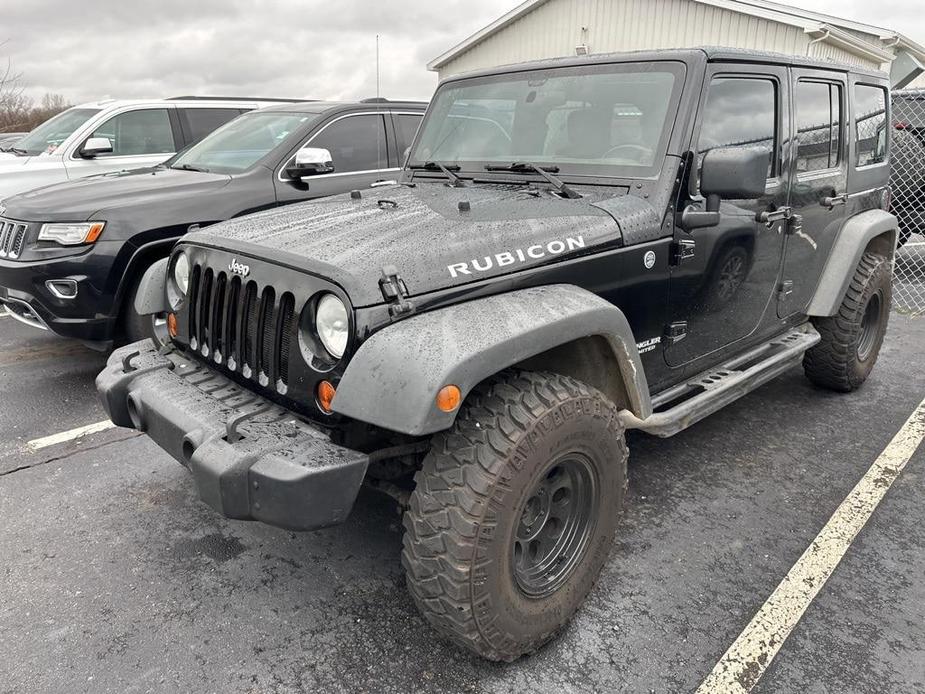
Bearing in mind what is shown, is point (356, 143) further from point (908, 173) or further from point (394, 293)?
point (908, 173)

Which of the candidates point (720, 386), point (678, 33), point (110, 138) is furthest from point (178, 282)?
point (678, 33)

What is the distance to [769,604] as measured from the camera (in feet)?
8.25

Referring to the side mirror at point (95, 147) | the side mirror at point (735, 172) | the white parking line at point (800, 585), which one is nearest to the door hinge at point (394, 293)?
the side mirror at point (735, 172)

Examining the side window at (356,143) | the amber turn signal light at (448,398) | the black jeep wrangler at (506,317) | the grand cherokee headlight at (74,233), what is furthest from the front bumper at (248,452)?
the side window at (356,143)

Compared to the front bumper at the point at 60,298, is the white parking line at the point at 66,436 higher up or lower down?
lower down

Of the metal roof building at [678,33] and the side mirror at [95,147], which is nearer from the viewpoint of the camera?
the side mirror at [95,147]

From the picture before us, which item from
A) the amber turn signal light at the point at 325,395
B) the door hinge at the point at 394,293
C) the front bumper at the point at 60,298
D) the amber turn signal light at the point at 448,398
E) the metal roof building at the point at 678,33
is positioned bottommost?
the front bumper at the point at 60,298

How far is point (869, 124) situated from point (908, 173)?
5.00 meters

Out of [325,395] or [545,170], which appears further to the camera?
[545,170]

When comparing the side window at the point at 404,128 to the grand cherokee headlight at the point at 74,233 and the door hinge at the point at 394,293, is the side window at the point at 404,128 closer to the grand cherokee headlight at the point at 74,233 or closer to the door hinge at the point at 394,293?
the grand cherokee headlight at the point at 74,233

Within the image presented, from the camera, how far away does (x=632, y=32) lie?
51.4 ft

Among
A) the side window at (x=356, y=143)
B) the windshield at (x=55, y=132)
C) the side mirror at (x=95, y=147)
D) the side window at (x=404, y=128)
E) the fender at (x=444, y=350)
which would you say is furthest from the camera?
the windshield at (x=55, y=132)

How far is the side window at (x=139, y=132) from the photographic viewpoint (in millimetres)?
6770

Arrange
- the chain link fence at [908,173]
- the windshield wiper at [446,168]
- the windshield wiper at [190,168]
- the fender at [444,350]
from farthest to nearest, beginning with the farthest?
1. the chain link fence at [908,173]
2. the windshield wiper at [190,168]
3. the windshield wiper at [446,168]
4. the fender at [444,350]
